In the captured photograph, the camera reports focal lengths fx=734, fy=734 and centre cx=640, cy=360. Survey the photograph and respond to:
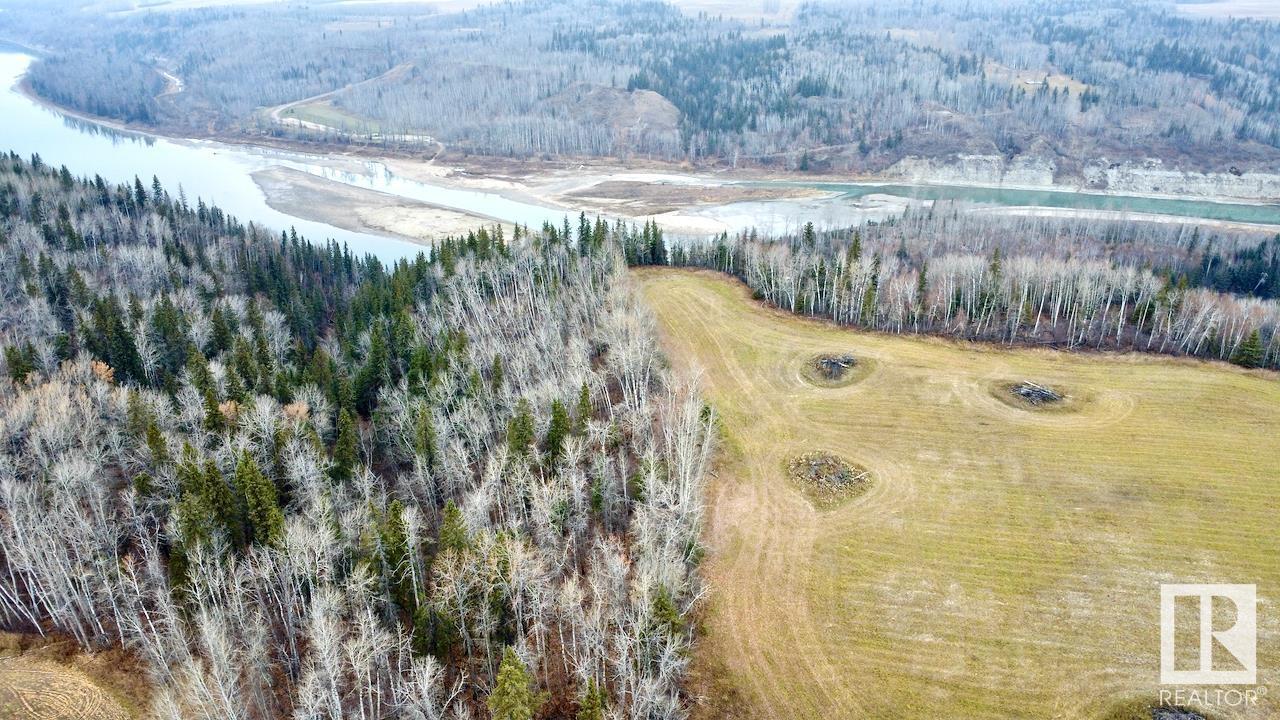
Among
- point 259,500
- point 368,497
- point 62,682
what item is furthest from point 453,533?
point 62,682

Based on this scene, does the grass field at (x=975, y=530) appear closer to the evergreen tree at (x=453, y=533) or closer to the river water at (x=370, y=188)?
the evergreen tree at (x=453, y=533)

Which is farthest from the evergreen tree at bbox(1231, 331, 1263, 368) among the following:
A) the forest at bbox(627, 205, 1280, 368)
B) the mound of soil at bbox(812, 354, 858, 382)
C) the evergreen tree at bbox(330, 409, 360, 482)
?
the evergreen tree at bbox(330, 409, 360, 482)

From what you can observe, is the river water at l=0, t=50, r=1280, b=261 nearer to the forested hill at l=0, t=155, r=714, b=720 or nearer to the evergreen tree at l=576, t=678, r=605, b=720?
the forested hill at l=0, t=155, r=714, b=720

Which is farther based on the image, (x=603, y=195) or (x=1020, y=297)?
(x=603, y=195)

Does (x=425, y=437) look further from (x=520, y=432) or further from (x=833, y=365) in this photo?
(x=833, y=365)

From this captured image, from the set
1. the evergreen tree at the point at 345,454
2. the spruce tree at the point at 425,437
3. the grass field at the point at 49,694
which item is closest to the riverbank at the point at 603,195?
the evergreen tree at the point at 345,454

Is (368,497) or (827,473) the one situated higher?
(368,497)

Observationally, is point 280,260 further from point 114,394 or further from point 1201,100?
point 1201,100

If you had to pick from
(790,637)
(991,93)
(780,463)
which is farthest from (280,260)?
(991,93)
